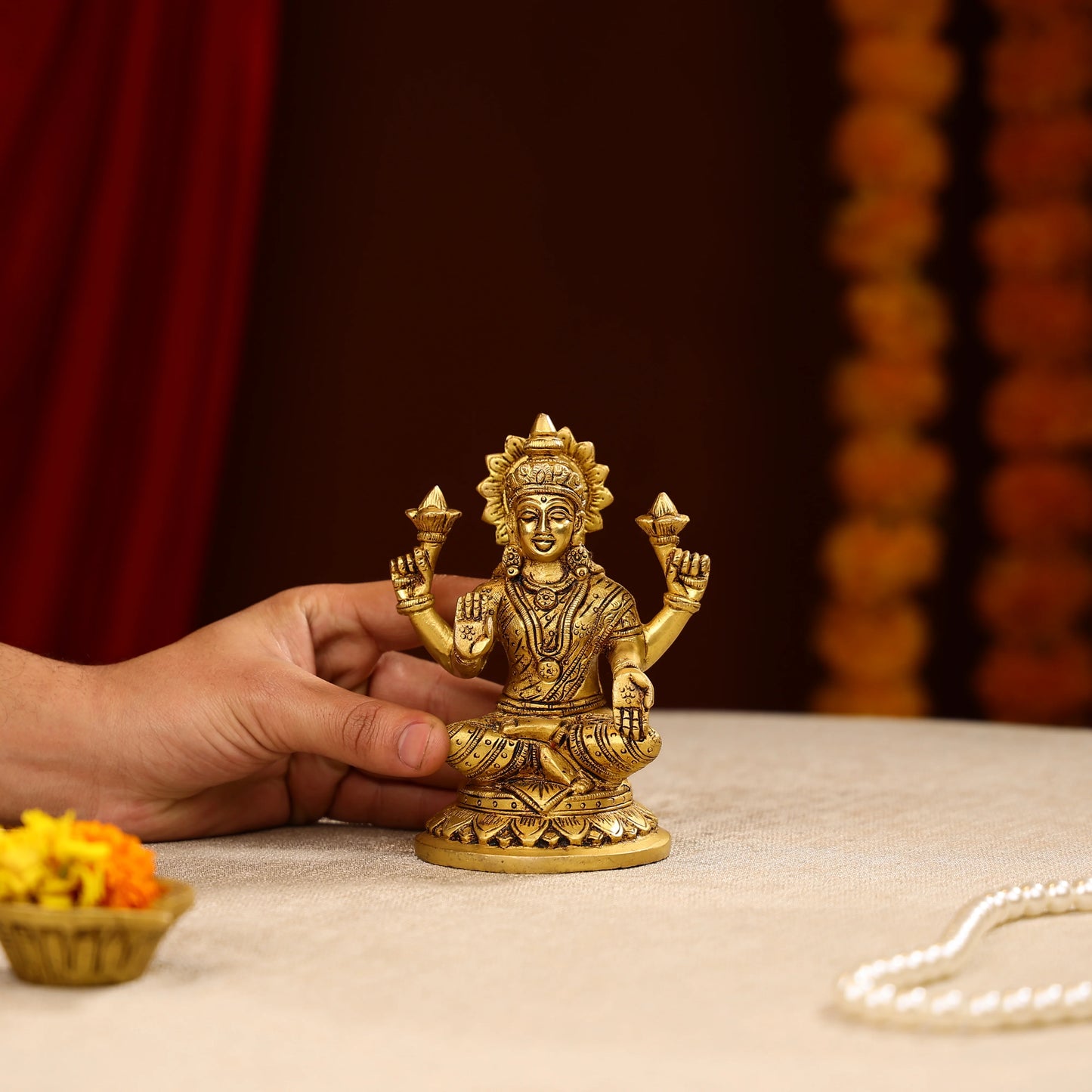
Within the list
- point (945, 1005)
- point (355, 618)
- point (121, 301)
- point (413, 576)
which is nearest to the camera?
point (945, 1005)

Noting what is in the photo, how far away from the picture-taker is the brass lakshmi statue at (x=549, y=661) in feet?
4.10

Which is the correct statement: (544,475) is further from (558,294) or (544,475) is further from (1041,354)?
(1041,354)

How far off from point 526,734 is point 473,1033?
0.51 m

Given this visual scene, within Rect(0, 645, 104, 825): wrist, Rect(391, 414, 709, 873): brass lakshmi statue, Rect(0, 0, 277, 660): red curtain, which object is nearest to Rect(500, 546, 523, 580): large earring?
Rect(391, 414, 709, 873): brass lakshmi statue

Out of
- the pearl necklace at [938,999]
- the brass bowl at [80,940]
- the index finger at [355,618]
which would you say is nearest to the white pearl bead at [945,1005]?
the pearl necklace at [938,999]

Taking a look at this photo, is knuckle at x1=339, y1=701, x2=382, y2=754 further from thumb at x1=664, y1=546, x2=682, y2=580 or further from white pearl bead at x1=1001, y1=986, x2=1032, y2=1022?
white pearl bead at x1=1001, y1=986, x2=1032, y2=1022

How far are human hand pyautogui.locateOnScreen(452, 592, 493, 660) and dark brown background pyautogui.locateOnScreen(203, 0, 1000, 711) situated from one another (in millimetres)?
1583

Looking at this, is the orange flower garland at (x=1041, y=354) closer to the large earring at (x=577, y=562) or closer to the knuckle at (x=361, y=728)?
the large earring at (x=577, y=562)

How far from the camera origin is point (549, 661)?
1309mm

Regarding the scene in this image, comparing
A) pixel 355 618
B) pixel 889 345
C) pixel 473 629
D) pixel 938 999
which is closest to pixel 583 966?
pixel 938 999

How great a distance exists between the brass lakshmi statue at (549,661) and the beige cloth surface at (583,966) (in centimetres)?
5

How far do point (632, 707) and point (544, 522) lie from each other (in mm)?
186

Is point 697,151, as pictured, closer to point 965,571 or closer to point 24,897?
point 965,571

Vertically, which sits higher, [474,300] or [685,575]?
[474,300]
